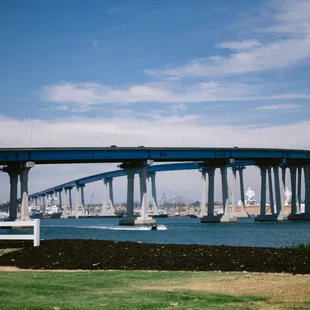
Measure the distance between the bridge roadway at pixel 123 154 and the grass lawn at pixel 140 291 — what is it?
10365 cm

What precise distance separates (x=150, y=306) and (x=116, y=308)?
82 centimetres

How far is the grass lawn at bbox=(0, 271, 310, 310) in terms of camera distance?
15.2 meters

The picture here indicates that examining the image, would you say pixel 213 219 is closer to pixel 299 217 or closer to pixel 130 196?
pixel 299 217

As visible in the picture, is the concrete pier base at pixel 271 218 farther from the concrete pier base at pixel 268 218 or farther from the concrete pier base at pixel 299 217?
the concrete pier base at pixel 299 217

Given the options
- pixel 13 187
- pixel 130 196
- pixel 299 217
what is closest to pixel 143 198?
pixel 130 196

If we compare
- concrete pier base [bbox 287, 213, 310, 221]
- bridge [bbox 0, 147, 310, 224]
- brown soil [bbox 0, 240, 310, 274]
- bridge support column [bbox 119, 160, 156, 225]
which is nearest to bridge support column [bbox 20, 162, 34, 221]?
bridge [bbox 0, 147, 310, 224]

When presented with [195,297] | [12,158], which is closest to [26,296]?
[195,297]

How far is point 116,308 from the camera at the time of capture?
1480 cm

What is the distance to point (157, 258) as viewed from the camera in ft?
81.1

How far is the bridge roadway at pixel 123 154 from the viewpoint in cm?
12431

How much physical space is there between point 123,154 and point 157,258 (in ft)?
359

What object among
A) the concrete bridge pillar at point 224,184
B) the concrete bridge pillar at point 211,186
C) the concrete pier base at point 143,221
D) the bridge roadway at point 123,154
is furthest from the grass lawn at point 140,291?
the concrete bridge pillar at point 211,186

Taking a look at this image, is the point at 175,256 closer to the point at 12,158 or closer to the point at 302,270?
the point at 302,270

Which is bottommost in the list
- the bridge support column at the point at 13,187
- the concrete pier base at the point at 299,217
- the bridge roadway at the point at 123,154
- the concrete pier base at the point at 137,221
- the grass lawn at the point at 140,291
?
the concrete pier base at the point at 299,217
